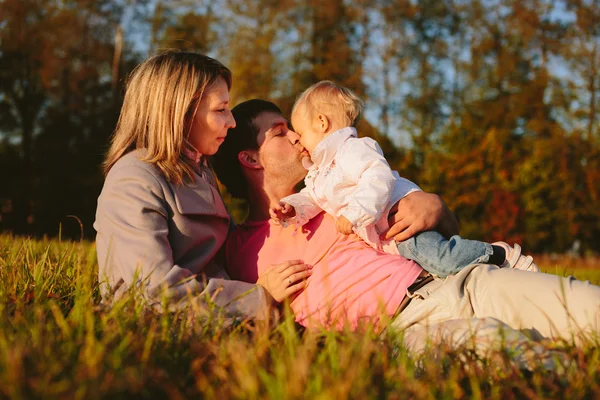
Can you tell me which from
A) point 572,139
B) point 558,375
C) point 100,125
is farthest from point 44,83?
point 558,375

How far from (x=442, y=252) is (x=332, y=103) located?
1143 mm

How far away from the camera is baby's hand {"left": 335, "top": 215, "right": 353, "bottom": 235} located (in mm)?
3168

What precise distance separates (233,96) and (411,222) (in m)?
13.9

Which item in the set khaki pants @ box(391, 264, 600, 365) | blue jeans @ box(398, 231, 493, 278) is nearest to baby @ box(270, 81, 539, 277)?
blue jeans @ box(398, 231, 493, 278)

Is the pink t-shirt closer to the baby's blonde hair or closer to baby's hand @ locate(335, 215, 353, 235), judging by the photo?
baby's hand @ locate(335, 215, 353, 235)

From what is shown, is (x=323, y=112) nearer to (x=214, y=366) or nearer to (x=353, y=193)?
(x=353, y=193)

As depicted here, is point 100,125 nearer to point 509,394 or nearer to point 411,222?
point 411,222

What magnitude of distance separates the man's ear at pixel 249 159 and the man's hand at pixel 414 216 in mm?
943

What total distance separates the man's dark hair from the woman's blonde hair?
2.21ft

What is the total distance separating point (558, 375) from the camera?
2.05 metres

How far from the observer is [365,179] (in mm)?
3354

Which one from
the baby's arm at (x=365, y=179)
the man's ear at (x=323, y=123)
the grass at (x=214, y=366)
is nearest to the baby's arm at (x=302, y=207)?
the baby's arm at (x=365, y=179)

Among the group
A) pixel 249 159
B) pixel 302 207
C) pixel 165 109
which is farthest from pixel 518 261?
pixel 165 109

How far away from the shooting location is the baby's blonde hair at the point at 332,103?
3.80 m
